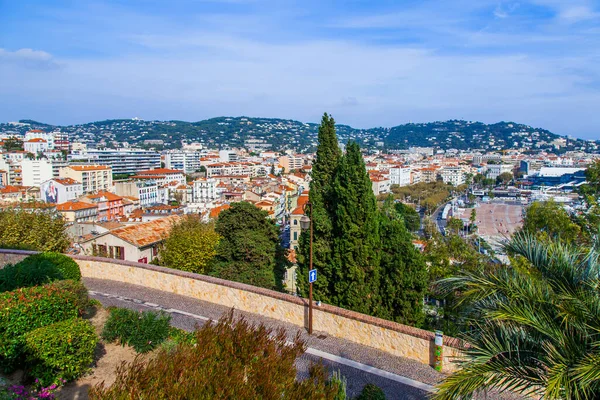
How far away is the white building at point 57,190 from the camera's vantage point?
72188mm

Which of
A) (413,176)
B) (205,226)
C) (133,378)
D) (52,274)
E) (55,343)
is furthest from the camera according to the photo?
(413,176)

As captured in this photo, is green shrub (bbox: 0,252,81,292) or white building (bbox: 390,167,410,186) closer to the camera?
green shrub (bbox: 0,252,81,292)

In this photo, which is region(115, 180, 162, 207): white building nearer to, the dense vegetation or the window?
the window

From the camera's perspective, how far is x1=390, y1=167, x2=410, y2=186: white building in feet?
431

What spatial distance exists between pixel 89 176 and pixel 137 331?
85053mm

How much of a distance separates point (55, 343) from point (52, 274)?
5.28 metres

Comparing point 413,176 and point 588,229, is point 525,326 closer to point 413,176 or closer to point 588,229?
point 588,229

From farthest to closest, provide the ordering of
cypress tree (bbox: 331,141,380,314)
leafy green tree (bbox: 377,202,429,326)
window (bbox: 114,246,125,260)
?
1. window (bbox: 114,246,125,260)
2. cypress tree (bbox: 331,141,380,314)
3. leafy green tree (bbox: 377,202,429,326)

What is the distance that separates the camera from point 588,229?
14.2 meters

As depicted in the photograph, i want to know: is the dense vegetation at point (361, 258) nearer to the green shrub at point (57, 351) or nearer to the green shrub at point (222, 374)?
the green shrub at point (57, 351)

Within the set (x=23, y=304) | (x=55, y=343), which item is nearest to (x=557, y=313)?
(x=55, y=343)

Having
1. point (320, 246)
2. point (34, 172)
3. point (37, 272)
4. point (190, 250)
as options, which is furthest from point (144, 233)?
point (34, 172)

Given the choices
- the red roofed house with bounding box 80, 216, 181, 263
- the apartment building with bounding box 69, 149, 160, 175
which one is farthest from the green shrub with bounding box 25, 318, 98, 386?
the apartment building with bounding box 69, 149, 160, 175

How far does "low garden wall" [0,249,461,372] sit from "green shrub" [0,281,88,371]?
342cm
